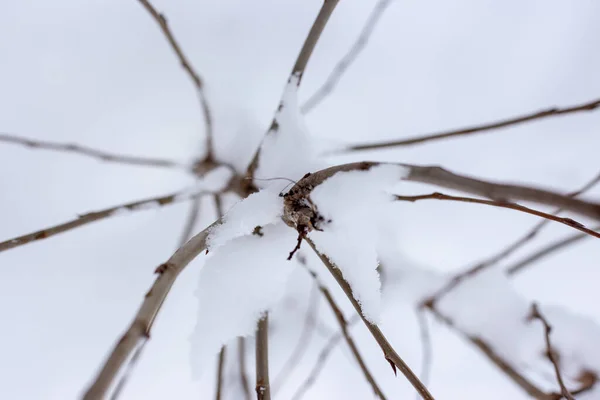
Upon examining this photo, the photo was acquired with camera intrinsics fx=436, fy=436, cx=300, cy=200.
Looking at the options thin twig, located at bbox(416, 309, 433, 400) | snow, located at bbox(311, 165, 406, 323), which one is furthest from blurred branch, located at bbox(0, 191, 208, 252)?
thin twig, located at bbox(416, 309, 433, 400)

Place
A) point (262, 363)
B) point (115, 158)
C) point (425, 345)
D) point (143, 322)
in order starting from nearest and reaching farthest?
point (143, 322), point (262, 363), point (115, 158), point (425, 345)

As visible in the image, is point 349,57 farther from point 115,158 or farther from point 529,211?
point 529,211

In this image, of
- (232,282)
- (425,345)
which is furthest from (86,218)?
(425,345)

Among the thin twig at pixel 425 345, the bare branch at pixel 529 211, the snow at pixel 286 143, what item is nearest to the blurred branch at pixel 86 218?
the snow at pixel 286 143

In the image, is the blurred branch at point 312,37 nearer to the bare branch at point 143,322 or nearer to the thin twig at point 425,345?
the bare branch at point 143,322

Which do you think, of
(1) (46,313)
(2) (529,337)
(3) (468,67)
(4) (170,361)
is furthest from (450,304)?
(1) (46,313)

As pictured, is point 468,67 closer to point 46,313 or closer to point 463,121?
point 463,121
